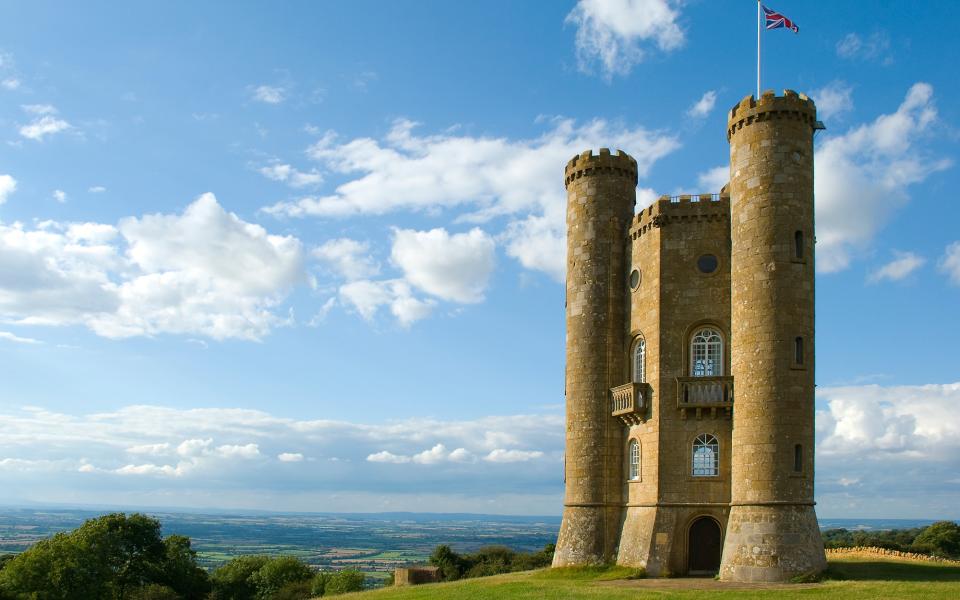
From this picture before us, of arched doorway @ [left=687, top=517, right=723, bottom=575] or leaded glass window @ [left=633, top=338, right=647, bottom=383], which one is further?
leaded glass window @ [left=633, top=338, right=647, bottom=383]

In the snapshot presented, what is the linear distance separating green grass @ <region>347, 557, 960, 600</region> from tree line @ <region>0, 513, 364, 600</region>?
71.6 ft

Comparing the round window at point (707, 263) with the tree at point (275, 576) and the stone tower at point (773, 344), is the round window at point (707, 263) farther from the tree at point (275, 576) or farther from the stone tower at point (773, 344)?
the tree at point (275, 576)

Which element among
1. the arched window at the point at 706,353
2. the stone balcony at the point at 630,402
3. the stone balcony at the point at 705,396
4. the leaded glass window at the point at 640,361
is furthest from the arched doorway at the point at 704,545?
the leaded glass window at the point at 640,361

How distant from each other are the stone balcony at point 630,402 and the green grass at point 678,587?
6.18m

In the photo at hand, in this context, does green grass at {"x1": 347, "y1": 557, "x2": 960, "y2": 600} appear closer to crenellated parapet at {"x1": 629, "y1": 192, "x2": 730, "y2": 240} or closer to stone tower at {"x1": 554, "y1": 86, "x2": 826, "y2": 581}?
stone tower at {"x1": 554, "y1": 86, "x2": 826, "y2": 581}

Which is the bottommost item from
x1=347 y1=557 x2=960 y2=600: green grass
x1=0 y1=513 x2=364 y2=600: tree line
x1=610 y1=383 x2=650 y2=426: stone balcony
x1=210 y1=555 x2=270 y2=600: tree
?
x1=210 y1=555 x2=270 y2=600: tree

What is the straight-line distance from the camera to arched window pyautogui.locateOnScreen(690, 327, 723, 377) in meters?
38.7

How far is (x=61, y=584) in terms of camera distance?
5194 cm

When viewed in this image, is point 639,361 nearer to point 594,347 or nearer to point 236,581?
point 594,347

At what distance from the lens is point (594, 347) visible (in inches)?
1663

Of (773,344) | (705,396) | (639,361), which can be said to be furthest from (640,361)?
(773,344)

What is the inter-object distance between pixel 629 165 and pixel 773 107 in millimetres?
8422

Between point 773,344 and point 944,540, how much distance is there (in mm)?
57338

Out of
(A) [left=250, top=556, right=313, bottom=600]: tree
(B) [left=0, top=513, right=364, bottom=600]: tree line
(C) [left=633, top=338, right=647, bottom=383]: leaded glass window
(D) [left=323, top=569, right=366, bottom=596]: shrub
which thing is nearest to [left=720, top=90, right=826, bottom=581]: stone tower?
(C) [left=633, top=338, right=647, bottom=383]: leaded glass window
